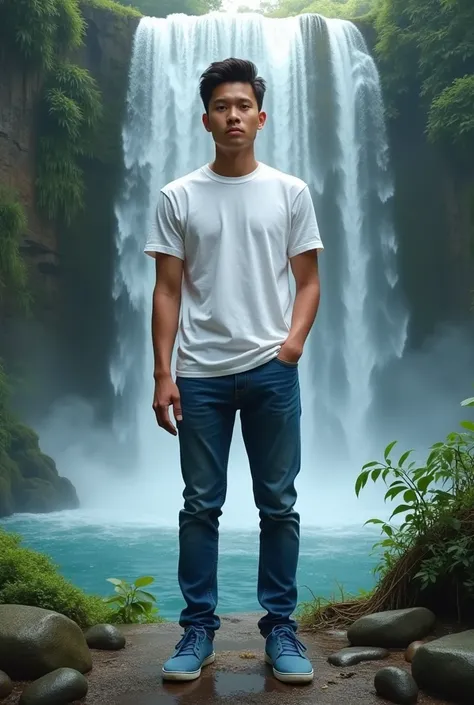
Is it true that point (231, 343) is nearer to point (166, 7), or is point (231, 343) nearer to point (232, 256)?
point (232, 256)

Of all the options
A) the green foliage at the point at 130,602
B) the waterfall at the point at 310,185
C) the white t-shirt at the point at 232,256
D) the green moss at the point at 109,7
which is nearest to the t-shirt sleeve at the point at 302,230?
the white t-shirt at the point at 232,256

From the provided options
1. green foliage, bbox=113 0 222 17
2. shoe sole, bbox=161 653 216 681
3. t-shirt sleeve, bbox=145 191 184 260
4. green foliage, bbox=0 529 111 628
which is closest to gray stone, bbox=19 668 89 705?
shoe sole, bbox=161 653 216 681

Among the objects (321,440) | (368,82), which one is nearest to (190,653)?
(321,440)

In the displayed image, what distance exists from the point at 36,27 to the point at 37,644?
1332 centimetres

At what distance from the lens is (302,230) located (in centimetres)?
248

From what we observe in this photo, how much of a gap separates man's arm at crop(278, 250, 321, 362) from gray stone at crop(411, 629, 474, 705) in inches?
35.3

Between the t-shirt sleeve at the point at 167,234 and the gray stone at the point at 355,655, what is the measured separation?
134cm

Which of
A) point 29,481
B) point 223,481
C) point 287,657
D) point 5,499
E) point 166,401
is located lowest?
point 5,499

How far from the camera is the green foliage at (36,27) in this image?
535 inches

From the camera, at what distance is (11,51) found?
545 inches

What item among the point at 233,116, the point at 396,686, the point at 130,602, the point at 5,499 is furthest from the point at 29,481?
the point at 396,686

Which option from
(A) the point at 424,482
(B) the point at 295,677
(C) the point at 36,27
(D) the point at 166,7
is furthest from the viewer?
(D) the point at 166,7

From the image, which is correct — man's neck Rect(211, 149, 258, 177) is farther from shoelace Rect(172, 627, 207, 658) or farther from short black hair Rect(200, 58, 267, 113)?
shoelace Rect(172, 627, 207, 658)

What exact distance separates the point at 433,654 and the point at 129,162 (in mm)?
13732
